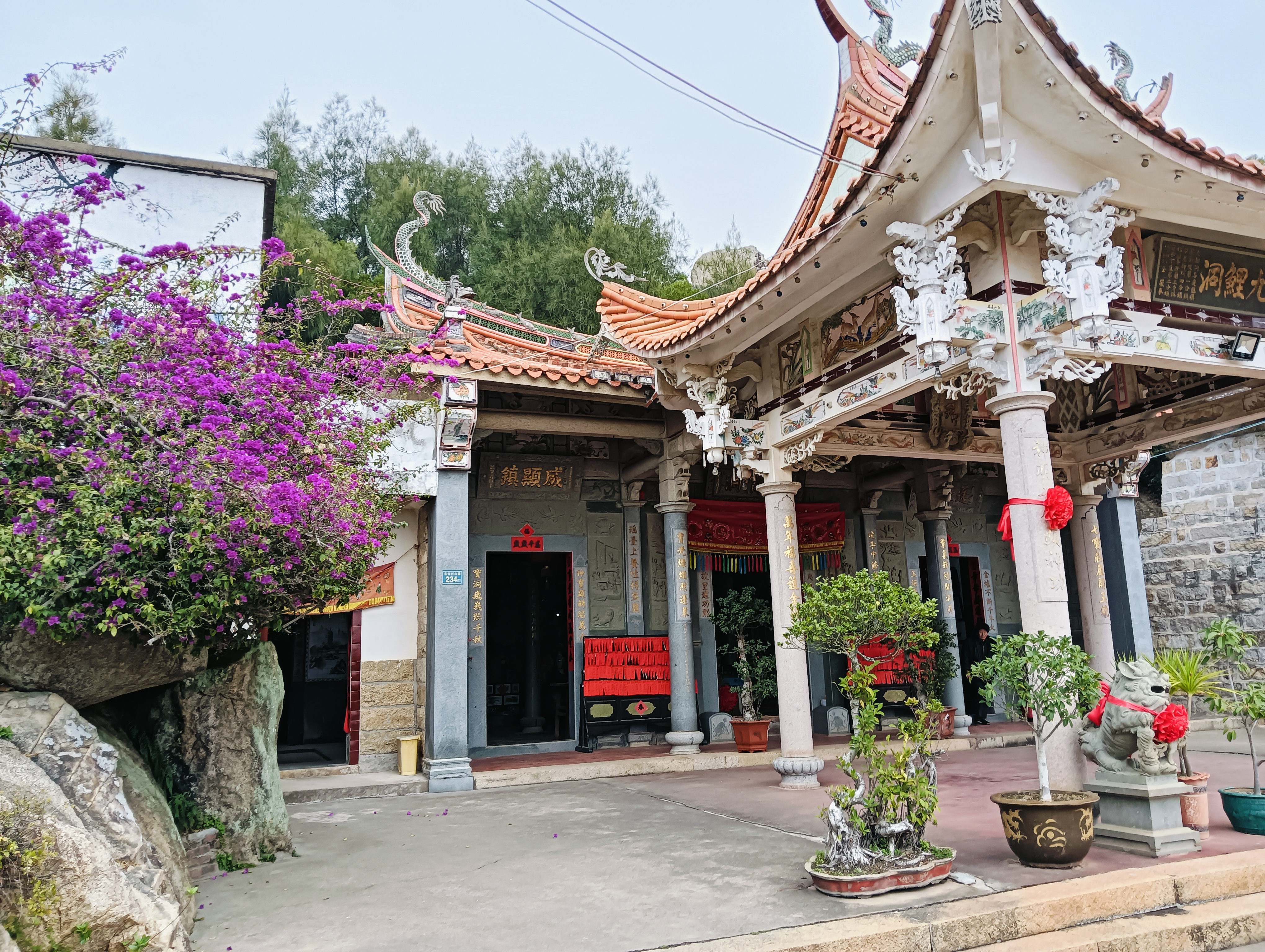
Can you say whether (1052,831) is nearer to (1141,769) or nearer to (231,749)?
Answer: (1141,769)

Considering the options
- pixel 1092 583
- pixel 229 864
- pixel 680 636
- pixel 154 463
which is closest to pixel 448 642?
pixel 680 636

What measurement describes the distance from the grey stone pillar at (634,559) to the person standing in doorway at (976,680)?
14.6ft

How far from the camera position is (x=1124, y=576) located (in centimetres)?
862

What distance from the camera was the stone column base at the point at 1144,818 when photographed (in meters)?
4.07

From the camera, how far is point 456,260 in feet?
61.8

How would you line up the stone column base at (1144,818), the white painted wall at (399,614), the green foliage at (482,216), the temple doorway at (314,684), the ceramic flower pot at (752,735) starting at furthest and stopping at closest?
the green foliage at (482,216) < the temple doorway at (314,684) < the ceramic flower pot at (752,735) < the white painted wall at (399,614) < the stone column base at (1144,818)

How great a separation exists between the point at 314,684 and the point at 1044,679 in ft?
31.8

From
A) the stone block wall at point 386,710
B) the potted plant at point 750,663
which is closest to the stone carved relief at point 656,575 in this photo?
the potted plant at point 750,663

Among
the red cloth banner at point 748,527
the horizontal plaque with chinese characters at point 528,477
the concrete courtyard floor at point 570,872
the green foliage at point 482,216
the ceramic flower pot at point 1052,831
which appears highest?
the green foliage at point 482,216

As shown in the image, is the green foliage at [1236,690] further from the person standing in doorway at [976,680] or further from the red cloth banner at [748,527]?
the person standing in doorway at [976,680]

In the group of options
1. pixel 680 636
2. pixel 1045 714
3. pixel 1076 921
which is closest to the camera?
pixel 1076 921

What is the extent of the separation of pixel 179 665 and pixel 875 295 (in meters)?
4.93

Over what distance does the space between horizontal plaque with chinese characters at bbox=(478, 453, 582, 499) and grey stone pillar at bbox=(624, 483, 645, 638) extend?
2.06 feet

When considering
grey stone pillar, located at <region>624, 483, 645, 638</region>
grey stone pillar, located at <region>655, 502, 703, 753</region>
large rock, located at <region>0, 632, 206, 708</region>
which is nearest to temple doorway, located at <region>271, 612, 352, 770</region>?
grey stone pillar, located at <region>624, 483, 645, 638</region>
